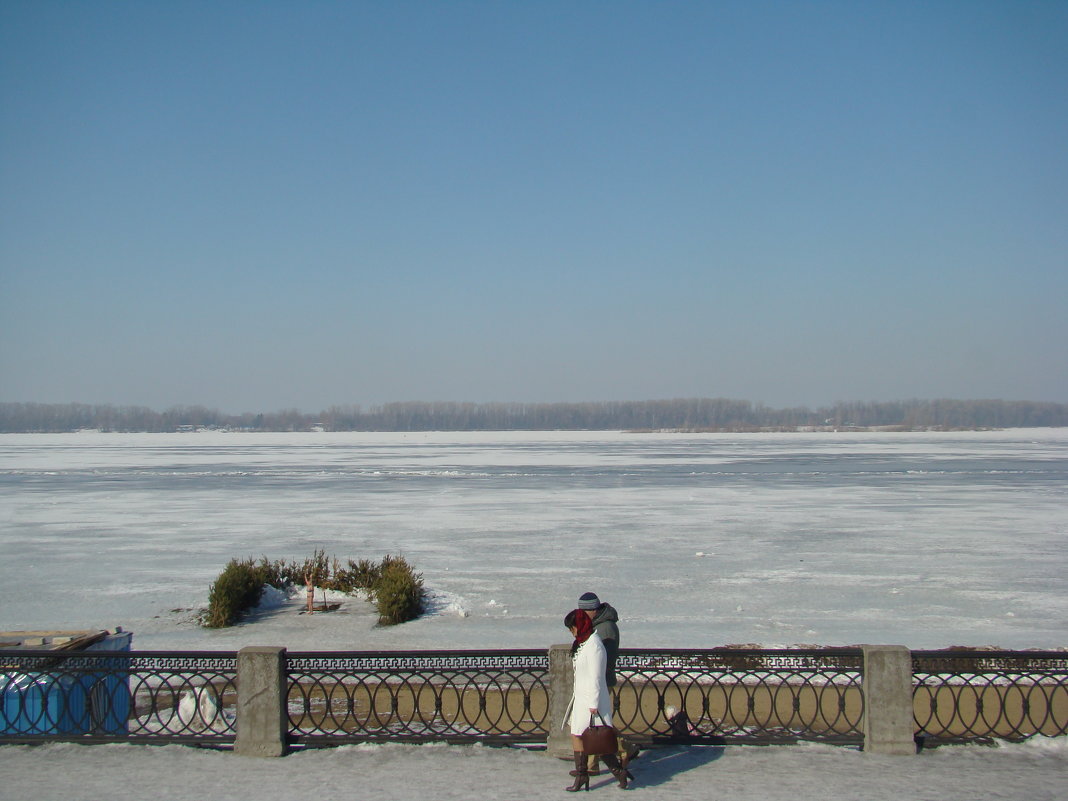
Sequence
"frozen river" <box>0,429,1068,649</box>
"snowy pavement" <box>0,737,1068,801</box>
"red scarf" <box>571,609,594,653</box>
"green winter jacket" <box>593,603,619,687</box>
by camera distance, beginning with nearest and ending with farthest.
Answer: "snowy pavement" <box>0,737,1068,801</box> < "red scarf" <box>571,609,594,653</box> < "green winter jacket" <box>593,603,619,687</box> < "frozen river" <box>0,429,1068,649</box>

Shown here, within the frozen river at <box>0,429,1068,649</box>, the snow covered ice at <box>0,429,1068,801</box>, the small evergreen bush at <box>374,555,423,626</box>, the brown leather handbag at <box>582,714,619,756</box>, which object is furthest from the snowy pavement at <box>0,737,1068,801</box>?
the small evergreen bush at <box>374,555,423,626</box>

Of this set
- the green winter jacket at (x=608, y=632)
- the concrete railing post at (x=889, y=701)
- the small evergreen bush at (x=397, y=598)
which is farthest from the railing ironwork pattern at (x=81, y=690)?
the small evergreen bush at (x=397, y=598)

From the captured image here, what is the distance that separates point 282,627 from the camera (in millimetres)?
15039

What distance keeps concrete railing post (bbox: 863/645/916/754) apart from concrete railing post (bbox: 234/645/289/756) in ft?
15.4

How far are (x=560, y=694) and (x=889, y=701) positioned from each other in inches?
103

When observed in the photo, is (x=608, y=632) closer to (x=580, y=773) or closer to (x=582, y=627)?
(x=582, y=627)

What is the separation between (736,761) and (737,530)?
17956 mm

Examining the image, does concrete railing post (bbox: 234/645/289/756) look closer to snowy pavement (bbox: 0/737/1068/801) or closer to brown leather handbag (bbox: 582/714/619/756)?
snowy pavement (bbox: 0/737/1068/801)

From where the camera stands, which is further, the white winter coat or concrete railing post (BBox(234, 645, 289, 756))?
concrete railing post (BBox(234, 645, 289, 756))

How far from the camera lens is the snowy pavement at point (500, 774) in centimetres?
670

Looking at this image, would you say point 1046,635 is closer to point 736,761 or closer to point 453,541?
point 736,761

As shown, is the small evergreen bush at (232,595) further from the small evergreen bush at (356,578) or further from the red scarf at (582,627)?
the red scarf at (582,627)

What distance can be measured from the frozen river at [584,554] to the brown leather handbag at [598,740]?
636 cm

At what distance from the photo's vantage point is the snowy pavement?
6.70 m
